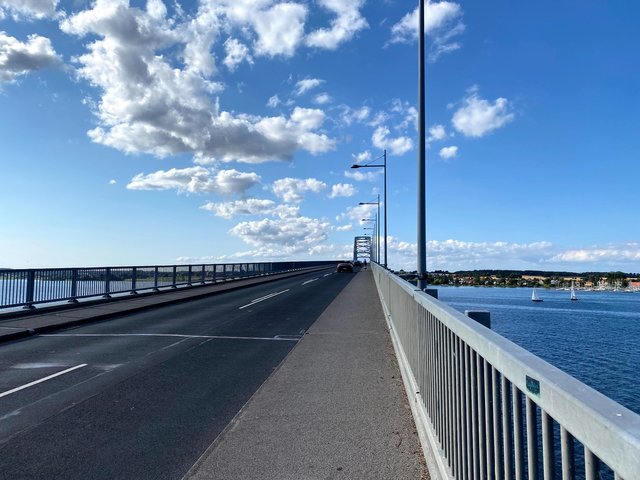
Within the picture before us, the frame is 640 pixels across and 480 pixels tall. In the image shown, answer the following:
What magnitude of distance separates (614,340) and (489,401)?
2150 cm

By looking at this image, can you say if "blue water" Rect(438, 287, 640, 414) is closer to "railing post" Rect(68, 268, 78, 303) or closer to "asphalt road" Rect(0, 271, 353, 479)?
"asphalt road" Rect(0, 271, 353, 479)

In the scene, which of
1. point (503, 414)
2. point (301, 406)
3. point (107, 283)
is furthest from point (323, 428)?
point (107, 283)

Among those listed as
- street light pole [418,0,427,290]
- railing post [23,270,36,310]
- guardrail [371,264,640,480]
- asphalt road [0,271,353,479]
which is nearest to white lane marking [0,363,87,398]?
asphalt road [0,271,353,479]

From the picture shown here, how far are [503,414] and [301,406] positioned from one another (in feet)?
13.8

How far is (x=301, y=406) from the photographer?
6273mm

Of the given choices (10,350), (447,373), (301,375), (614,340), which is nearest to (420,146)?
(301,375)

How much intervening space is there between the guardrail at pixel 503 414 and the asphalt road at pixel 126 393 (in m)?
2.41

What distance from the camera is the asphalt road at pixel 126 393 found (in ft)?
15.3

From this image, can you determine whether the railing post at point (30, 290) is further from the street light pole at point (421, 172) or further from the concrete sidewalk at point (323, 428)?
the street light pole at point (421, 172)

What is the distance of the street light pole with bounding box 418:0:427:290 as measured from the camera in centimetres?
912

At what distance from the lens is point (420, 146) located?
32.1 feet

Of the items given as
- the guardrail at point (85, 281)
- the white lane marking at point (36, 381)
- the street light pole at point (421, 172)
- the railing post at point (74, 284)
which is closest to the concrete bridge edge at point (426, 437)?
the street light pole at point (421, 172)

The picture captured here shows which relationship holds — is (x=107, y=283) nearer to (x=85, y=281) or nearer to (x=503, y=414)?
(x=85, y=281)

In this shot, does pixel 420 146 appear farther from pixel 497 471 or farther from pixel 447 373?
pixel 497 471
